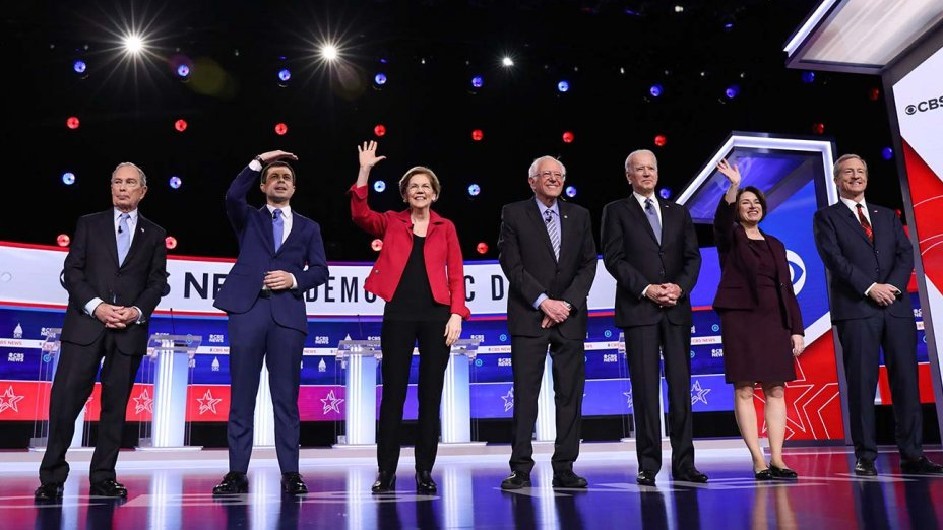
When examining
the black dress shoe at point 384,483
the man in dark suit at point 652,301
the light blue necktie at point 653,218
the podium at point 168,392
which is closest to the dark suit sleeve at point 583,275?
the man in dark suit at point 652,301

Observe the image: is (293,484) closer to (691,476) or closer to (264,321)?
(264,321)

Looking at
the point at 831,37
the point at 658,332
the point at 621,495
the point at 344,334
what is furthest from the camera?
the point at 344,334

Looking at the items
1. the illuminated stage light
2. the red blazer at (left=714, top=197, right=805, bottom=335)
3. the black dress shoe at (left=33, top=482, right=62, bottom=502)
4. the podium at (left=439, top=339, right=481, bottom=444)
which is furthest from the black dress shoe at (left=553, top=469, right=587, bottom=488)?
the illuminated stage light

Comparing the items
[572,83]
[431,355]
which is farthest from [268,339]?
[572,83]

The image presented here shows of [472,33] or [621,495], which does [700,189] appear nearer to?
[621,495]

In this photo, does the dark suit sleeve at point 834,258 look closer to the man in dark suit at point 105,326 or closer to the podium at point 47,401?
the man in dark suit at point 105,326

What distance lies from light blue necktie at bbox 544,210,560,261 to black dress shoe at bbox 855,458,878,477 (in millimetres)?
1577

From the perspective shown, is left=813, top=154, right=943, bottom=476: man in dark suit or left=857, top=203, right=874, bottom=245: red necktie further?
left=857, top=203, right=874, bottom=245: red necktie

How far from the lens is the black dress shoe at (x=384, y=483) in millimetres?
3082

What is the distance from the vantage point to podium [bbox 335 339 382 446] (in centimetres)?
603

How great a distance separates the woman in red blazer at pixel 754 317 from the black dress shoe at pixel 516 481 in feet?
3.49

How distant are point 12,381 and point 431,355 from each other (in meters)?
5.53

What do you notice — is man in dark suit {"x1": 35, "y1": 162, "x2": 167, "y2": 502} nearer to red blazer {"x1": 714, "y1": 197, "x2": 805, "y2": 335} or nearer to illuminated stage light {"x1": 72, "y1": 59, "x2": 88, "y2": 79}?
red blazer {"x1": 714, "y1": 197, "x2": 805, "y2": 335}

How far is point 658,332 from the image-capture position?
3379mm
